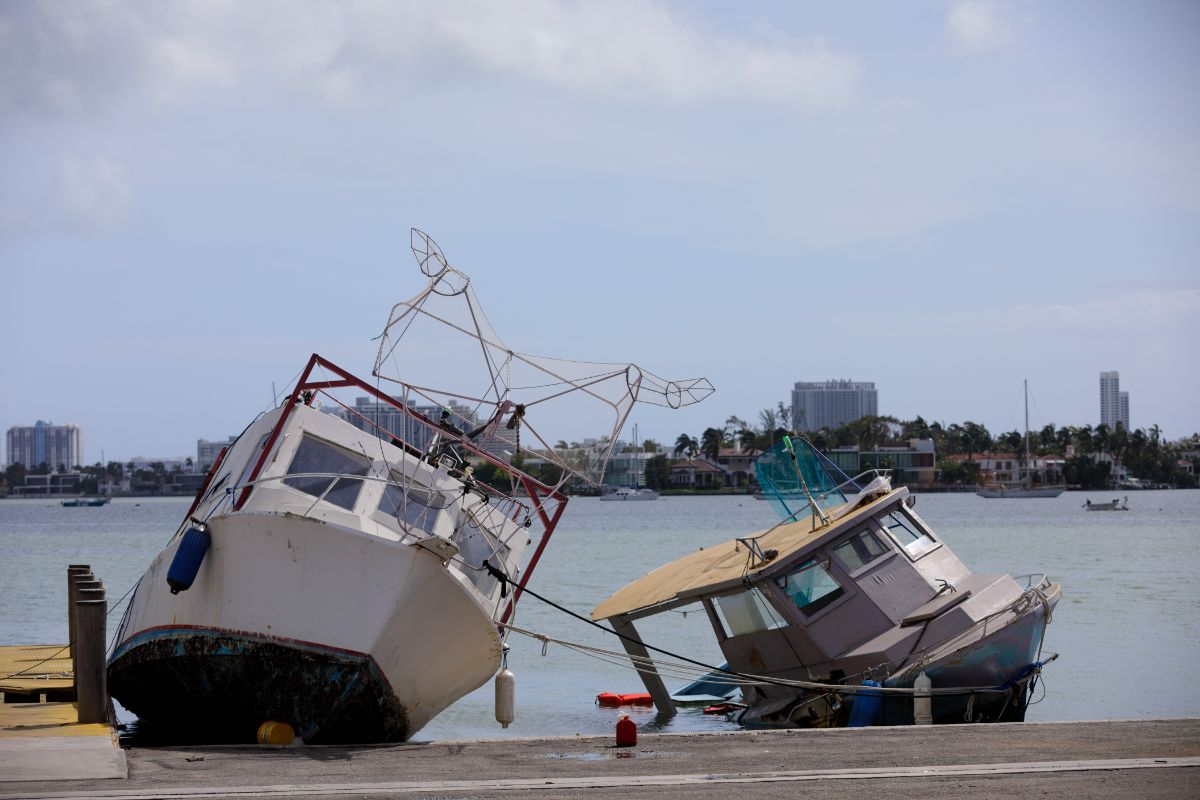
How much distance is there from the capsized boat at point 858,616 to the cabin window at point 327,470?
4.39m

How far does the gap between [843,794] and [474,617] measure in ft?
17.8

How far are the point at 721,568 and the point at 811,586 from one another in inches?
66.5

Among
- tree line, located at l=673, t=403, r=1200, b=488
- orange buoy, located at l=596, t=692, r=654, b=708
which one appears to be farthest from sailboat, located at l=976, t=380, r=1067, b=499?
orange buoy, located at l=596, t=692, r=654, b=708

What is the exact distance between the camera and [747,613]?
20.1 metres

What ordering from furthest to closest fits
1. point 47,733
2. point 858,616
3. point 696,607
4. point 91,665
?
point 696,607 → point 858,616 → point 91,665 → point 47,733

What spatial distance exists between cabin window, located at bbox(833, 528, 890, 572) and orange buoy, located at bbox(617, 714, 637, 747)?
6726 mm

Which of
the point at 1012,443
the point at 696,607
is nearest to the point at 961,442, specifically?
the point at 1012,443

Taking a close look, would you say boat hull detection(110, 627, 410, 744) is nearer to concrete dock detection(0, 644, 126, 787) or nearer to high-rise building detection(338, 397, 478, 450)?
concrete dock detection(0, 644, 126, 787)

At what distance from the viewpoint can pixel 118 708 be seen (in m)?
22.9

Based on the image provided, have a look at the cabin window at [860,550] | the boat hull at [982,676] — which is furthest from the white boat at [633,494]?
the boat hull at [982,676]

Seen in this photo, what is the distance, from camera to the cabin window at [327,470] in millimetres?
15625

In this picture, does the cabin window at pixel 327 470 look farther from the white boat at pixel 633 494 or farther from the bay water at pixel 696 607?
the white boat at pixel 633 494

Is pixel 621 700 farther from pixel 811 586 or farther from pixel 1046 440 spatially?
pixel 1046 440

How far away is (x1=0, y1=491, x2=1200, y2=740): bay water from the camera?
82.9 ft
